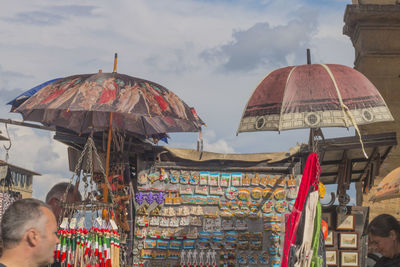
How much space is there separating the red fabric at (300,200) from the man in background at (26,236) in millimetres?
3719

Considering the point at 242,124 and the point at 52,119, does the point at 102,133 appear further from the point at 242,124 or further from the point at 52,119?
the point at 242,124

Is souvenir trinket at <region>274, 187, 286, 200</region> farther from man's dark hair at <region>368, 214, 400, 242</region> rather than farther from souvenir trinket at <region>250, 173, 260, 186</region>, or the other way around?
man's dark hair at <region>368, 214, 400, 242</region>

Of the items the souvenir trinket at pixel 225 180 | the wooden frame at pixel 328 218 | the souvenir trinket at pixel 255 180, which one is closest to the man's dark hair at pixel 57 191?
the souvenir trinket at pixel 225 180

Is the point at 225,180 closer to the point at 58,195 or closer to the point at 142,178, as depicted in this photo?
the point at 142,178

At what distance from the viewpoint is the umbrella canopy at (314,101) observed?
6.73 metres

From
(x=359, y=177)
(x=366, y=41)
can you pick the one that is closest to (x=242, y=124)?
(x=359, y=177)

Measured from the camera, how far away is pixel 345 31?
13.4 m

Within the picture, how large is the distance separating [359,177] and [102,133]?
4527 millimetres

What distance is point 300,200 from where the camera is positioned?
6.32m

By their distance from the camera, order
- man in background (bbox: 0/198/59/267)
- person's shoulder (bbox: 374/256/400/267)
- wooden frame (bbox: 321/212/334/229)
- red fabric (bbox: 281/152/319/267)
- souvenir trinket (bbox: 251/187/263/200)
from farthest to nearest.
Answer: souvenir trinket (bbox: 251/187/263/200) → wooden frame (bbox: 321/212/334/229) → red fabric (bbox: 281/152/319/267) → person's shoulder (bbox: 374/256/400/267) → man in background (bbox: 0/198/59/267)

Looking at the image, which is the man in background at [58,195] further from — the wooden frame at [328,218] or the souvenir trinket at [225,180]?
the wooden frame at [328,218]

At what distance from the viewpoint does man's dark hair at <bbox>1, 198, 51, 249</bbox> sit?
9.18 ft

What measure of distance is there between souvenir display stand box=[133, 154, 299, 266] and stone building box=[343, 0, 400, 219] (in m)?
3.07

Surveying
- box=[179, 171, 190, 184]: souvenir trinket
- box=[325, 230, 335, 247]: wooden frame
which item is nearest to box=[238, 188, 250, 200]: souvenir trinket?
box=[179, 171, 190, 184]: souvenir trinket
